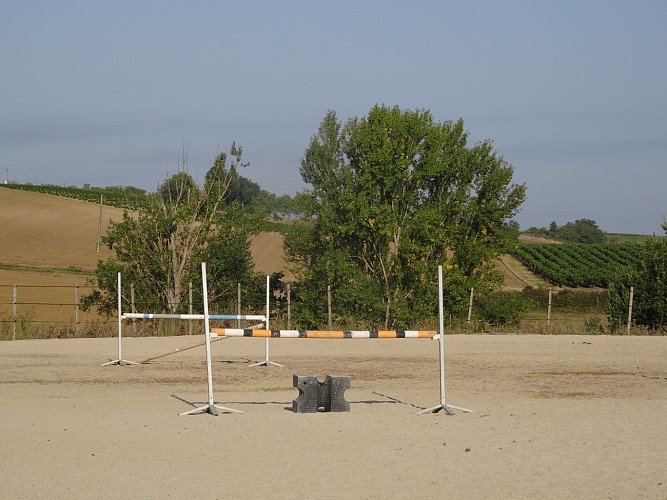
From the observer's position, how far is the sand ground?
8.93m

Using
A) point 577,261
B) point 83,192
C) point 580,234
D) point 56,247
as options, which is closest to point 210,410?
point 56,247

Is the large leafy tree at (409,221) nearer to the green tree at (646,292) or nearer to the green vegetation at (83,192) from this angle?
the green tree at (646,292)

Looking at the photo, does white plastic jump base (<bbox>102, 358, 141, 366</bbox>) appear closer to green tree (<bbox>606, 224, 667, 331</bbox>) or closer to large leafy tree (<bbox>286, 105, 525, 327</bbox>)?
large leafy tree (<bbox>286, 105, 525, 327</bbox>)

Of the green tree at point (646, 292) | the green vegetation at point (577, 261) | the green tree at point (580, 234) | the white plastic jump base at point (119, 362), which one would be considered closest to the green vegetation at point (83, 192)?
the green vegetation at point (577, 261)

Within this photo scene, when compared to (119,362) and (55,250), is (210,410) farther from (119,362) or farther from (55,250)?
(55,250)

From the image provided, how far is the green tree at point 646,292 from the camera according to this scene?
3353cm

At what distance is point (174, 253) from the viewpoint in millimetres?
34500

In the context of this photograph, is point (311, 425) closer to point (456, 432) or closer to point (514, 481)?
point (456, 432)

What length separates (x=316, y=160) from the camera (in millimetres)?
63562

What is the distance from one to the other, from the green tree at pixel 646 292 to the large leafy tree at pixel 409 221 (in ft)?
17.6

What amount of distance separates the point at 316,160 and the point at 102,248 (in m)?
18.9

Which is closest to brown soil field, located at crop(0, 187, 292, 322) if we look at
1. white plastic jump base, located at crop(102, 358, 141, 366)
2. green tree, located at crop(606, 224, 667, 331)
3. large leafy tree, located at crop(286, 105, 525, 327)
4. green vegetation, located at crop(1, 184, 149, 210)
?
green vegetation, located at crop(1, 184, 149, 210)

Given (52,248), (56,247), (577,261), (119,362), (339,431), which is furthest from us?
(577,261)

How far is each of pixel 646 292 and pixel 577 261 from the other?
173 ft
